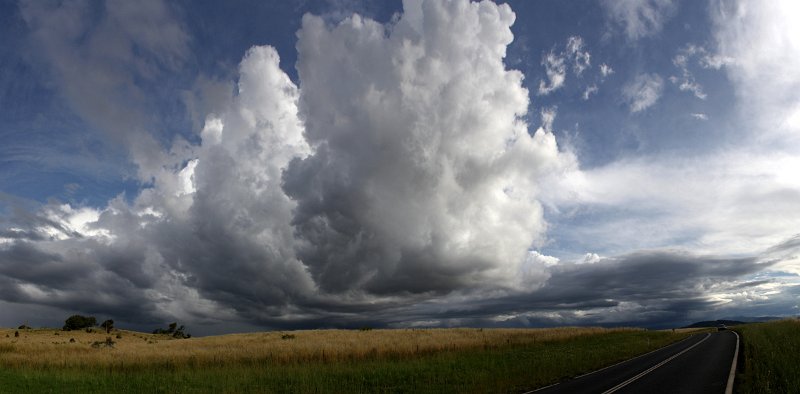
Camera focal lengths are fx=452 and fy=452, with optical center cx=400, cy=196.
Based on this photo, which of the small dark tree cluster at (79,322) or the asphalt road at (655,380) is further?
the small dark tree cluster at (79,322)

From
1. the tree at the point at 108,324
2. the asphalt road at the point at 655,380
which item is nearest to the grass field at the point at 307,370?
the asphalt road at the point at 655,380

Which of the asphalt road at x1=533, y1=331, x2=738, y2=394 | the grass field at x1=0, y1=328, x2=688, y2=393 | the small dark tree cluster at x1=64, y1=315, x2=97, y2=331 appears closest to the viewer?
the asphalt road at x1=533, y1=331, x2=738, y2=394

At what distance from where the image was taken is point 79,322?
112500 mm

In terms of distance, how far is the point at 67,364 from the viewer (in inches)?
1351

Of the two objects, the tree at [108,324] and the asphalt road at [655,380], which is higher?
the tree at [108,324]

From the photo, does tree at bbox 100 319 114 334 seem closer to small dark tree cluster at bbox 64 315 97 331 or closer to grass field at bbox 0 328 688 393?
small dark tree cluster at bbox 64 315 97 331

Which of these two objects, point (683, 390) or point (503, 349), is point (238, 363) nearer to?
point (503, 349)

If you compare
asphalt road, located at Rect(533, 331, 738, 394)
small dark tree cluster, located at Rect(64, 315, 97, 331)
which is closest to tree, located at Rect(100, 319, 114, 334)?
small dark tree cluster, located at Rect(64, 315, 97, 331)

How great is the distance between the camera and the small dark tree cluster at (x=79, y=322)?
11006 cm

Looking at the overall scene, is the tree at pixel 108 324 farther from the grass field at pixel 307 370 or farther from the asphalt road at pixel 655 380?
the asphalt road at pixel 655 380

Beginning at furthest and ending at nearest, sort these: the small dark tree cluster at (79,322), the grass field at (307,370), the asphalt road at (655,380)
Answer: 1. the small dark tree cluster at (79,322)
2. the grass field at (307,370)
3. the asphalt road at (655,380)

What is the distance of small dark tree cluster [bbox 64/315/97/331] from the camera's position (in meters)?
110

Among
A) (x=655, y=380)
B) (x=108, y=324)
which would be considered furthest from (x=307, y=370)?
(x=108, y=324)

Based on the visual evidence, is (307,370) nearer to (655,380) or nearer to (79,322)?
(655,380)
